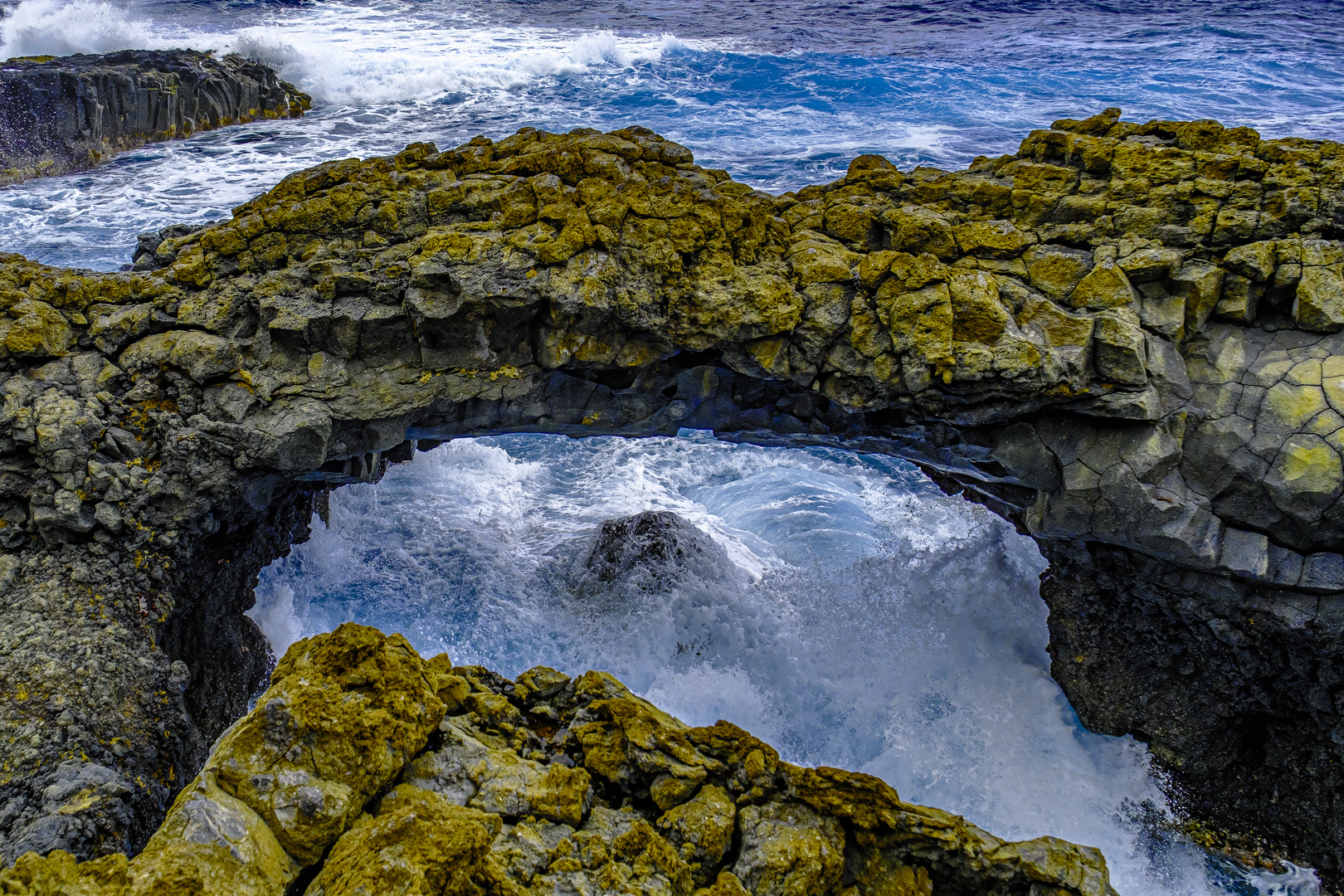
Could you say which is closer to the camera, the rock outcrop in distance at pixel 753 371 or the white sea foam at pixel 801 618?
the rock outcrop in distance at pixel 753 371

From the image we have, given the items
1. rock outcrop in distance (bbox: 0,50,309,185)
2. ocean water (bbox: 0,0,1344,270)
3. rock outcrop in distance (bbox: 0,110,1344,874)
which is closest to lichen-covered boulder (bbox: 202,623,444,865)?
rock outcrop in distance (bbox: 0,110,1344,874)

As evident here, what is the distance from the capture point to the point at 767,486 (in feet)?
50.2

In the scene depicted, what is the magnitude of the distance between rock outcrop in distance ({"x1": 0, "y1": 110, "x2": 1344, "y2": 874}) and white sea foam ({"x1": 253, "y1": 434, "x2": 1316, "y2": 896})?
135 centimetres

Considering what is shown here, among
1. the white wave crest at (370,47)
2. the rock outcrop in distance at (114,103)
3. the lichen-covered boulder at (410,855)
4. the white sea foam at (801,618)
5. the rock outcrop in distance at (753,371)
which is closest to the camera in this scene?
the lichen-covered boulder at (410,855)

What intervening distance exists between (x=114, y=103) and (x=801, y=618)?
81.6 ft

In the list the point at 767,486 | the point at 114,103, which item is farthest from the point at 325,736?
the point at 114,103

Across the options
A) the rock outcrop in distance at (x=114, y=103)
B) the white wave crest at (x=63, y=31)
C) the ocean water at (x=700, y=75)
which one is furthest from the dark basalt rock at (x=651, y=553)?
the white wave crest at (x=63, y=31)

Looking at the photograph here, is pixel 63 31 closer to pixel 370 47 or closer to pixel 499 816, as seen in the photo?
pixel 370 47

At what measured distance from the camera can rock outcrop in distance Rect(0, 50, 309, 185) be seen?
21.3m

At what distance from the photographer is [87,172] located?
Answer: 21.4 m

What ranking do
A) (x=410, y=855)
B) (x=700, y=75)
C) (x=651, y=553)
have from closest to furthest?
(x=410, y=855) < (x=651, y=553) < (x=700, y=75)

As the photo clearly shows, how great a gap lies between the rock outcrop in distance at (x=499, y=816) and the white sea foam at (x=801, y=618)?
4.88 m

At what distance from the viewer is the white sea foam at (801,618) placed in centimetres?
942

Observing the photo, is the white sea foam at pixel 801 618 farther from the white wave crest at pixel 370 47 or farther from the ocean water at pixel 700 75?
the white wave crest at pixel 370 47
